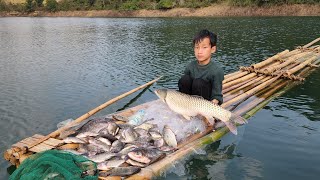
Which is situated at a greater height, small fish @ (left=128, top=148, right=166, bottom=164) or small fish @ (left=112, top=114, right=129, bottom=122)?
small fish @ (left=112, top=114, right=129, bottom=122)

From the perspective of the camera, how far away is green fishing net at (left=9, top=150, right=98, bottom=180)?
199 inches

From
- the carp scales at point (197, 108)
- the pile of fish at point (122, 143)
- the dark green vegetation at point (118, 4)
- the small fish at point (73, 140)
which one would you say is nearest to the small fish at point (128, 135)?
the pile of fish at point (122, 143)

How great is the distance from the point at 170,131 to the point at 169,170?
970 millimetres

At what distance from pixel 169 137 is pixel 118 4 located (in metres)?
86.2

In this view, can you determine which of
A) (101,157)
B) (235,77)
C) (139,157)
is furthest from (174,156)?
(235,77)

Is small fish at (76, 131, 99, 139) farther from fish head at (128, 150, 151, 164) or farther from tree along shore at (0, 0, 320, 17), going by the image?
tree along shore at (0, 0, 320, 17)

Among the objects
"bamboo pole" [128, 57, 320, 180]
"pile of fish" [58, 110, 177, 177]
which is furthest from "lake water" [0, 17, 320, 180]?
"pile of fish" [58, 110, 177, 177]

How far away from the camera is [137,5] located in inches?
3211

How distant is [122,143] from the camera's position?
6.48 m

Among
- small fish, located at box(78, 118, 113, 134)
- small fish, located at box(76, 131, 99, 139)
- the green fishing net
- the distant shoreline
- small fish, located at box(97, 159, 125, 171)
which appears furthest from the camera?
the distant shoreline

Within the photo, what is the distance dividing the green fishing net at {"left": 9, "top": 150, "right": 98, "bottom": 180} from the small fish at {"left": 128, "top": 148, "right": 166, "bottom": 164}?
0.74 m

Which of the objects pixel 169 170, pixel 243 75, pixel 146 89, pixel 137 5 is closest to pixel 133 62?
pixel 146 89

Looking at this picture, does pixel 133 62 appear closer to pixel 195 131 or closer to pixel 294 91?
pixel 294 91

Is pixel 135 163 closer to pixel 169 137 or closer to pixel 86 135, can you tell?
pixel 169 137
